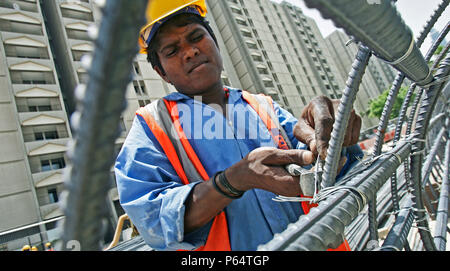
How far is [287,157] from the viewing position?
0.75 m

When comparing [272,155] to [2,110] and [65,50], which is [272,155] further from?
[65,50]

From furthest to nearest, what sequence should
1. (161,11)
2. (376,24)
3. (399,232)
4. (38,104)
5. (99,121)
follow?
1. (38,104)
2. (161,11)
3. (399,232)
4. (376,24)
5. (99,121)

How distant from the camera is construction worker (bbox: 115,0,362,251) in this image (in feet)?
2.73

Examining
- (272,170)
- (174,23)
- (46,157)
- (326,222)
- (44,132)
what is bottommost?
(326,222)

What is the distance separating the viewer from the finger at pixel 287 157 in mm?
754

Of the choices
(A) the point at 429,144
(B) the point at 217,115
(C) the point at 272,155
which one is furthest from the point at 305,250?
(A) the point at 429,144

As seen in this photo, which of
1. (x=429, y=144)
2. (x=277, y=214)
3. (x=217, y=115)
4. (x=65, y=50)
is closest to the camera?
(x=277, y=214)

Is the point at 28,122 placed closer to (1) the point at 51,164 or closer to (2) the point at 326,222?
(1) the point at 51,164

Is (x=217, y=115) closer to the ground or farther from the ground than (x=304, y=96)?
closer to the ground

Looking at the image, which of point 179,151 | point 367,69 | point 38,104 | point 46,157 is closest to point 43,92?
point 38,104

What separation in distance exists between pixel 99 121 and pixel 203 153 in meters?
0.89

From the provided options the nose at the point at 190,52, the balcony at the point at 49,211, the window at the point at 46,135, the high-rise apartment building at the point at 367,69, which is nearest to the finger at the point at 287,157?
the nose at the point at 190,52

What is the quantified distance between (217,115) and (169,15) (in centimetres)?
52

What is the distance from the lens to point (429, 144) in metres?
3.71
